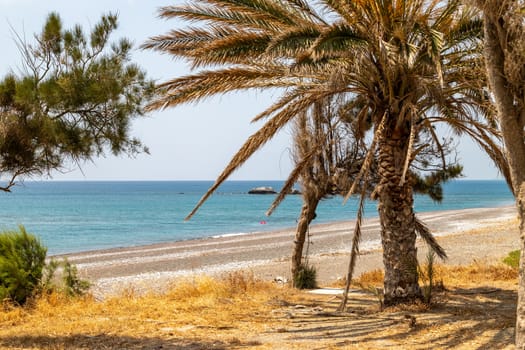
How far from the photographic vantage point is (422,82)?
812cm

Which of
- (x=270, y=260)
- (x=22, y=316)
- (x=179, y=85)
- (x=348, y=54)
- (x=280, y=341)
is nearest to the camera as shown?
(x=280, y=341)

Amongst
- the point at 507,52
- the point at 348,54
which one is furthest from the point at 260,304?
the point at 507,52

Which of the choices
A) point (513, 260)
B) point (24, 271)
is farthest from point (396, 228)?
point (24, 271)

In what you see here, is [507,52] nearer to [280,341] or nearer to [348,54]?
[348,54]

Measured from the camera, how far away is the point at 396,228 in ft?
28.6

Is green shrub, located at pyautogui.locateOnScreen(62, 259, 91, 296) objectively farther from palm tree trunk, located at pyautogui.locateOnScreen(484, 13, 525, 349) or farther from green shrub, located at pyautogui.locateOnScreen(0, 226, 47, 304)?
palm tree trunk, located at pyautogui.locateOnScreen(484, 13, 525, 349)

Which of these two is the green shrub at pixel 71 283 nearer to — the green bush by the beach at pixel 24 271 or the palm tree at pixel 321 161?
the green bush by the beach at pixel 24 271

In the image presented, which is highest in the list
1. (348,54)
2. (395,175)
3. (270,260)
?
(348,54)

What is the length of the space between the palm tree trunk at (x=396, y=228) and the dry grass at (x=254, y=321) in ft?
1.38

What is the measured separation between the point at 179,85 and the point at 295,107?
2.01 meters

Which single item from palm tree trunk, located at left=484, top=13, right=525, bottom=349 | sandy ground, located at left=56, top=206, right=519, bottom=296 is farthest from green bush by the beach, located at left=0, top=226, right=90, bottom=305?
palm tree trunk, located at left=484, top=13, right=525, bottom=349

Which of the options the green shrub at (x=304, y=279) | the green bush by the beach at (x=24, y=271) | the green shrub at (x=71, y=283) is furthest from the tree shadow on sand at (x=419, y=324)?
the green bush by the beach at (x=24, y=271)

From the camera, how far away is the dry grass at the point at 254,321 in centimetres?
669

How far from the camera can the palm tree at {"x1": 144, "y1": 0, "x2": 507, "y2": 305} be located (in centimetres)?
816
